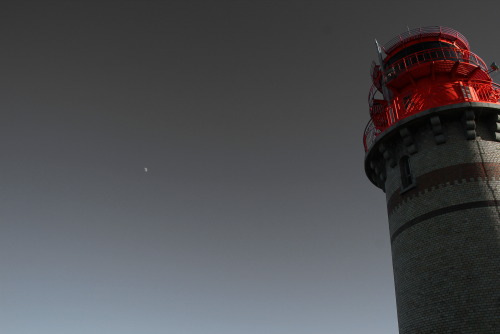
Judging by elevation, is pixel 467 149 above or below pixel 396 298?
above

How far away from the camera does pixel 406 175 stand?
58.3ft

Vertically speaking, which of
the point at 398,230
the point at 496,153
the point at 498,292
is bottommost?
the point at 498,292

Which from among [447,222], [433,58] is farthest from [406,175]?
[433,58]

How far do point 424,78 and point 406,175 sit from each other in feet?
15.8

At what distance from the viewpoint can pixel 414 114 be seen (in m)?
17.2

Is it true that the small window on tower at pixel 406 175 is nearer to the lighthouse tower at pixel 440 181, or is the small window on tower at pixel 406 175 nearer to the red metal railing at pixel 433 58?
the lighthouse tower at pixel 440 181

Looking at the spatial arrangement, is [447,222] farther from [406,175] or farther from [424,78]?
[424,78]

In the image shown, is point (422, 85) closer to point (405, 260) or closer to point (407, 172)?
point (407, 172)

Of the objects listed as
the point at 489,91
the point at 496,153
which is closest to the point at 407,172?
the point at 496,153

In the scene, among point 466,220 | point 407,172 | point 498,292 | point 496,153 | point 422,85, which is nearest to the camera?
point 498,292

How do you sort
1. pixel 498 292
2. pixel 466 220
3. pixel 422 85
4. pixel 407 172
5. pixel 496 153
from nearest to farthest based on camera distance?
pixel 498 292 → pixel 466 220 → pixel 496 153 → pixel 407 172 → pixel 422 85

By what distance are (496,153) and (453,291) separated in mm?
5731

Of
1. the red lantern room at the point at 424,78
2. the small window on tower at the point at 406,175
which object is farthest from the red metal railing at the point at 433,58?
the small window on tower at the point at 406,175

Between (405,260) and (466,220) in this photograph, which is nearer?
(466,220)
